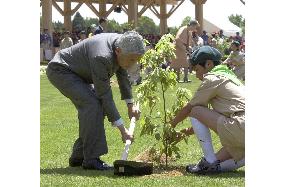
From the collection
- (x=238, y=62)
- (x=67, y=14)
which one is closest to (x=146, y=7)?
(x=67, y=14)

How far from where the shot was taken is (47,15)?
27.6 meters

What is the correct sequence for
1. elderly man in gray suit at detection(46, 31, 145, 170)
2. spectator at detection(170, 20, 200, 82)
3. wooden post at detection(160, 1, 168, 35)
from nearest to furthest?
elderly man in gray suit at detection(46, 31, 145, 170), spectator at detection(170, 20, 200, 82), wooden post at detection(160, 1, 168, 35)

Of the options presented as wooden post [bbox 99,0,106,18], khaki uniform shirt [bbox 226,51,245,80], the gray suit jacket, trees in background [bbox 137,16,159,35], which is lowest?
the gray suit jacket

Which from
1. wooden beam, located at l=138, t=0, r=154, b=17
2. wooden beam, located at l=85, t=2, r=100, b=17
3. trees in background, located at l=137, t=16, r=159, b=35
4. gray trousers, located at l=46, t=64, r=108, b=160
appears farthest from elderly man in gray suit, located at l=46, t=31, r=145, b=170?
trees in background, located at l=137, t=16, r=159, b=35

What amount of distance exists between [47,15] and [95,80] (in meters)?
22.6

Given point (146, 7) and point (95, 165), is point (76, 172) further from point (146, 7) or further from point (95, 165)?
point (146, 7)

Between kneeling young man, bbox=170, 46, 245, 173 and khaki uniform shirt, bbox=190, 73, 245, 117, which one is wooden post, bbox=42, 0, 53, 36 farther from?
khaki uniform shirt, bbox=190, 73, 245, 117

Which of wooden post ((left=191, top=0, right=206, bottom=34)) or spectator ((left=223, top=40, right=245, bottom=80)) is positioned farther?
wooden post ((left=191, top=0, right=206, bottom=34))

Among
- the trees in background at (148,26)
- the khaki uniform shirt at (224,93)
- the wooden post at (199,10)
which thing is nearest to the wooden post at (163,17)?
the wooden post at (199,10)

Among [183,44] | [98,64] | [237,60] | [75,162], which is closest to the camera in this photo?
[98,64]

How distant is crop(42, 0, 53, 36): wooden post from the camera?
27219 mm

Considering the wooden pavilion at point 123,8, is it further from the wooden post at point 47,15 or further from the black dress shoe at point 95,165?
the black dress shoe at point 95,165
